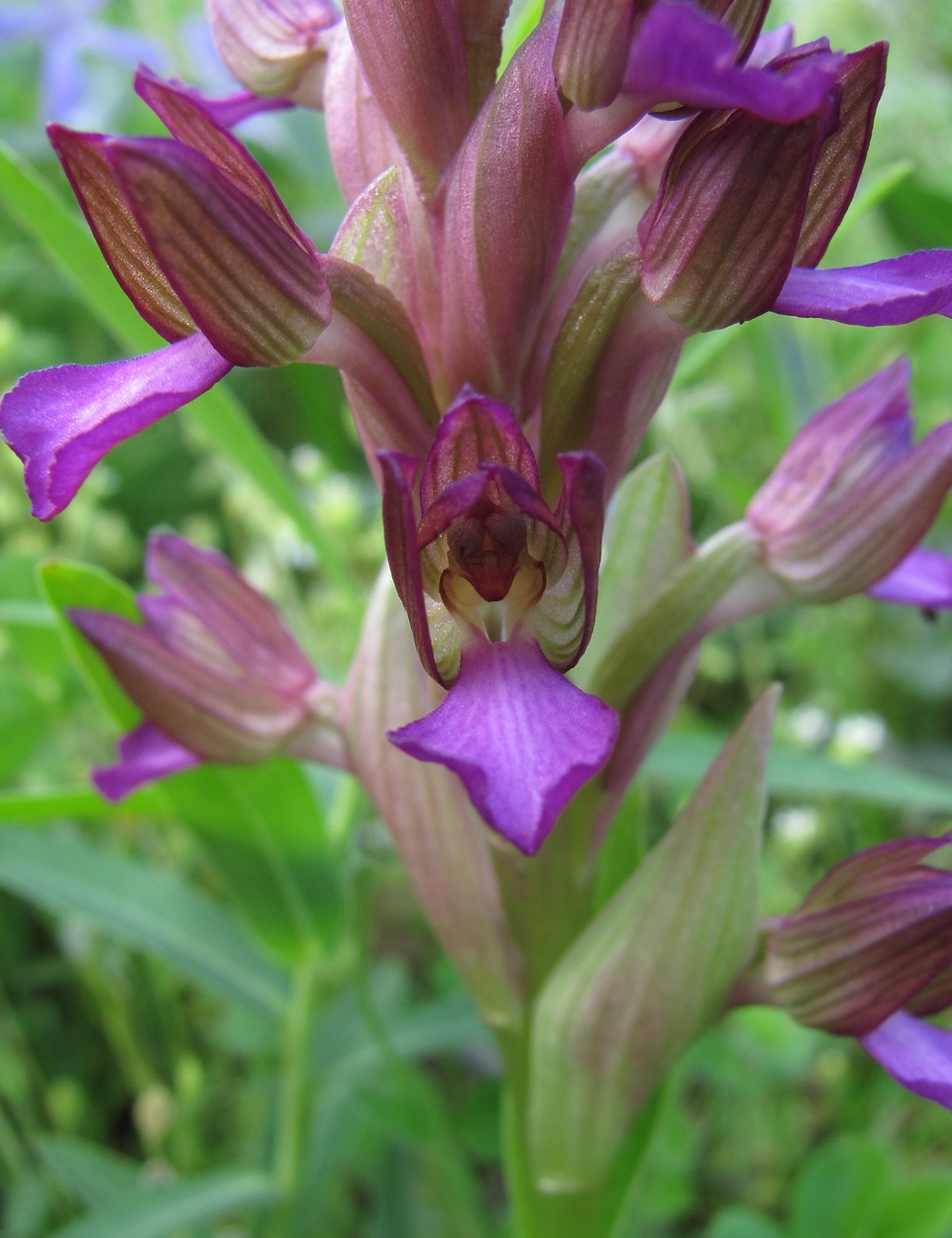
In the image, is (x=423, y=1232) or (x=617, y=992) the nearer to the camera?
(x=617, y=992)

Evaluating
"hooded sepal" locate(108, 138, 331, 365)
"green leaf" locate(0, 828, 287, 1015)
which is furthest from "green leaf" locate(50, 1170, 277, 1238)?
"hooded sepal" locate(108, 138, 331, 365)

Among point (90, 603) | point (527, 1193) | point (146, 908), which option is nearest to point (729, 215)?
point (90, 603)

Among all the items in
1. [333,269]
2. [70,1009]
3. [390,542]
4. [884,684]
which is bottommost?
[884,684]

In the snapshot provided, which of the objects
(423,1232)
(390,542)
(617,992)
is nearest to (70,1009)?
(423,1232)

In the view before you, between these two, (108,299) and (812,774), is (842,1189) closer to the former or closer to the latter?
(812,774)

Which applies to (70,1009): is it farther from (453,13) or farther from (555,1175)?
(453,13)

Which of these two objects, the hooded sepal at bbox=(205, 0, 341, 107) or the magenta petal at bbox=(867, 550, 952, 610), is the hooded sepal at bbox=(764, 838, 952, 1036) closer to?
the magenta petal at bbox=(867, 550, 952, 610)

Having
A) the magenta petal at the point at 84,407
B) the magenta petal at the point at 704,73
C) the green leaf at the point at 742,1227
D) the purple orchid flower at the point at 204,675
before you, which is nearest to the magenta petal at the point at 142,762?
the purple orchid flower at the point at 204,675

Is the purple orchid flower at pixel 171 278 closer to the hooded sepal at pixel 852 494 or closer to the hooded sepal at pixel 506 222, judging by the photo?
the hooded sepal at pixel 506 222
